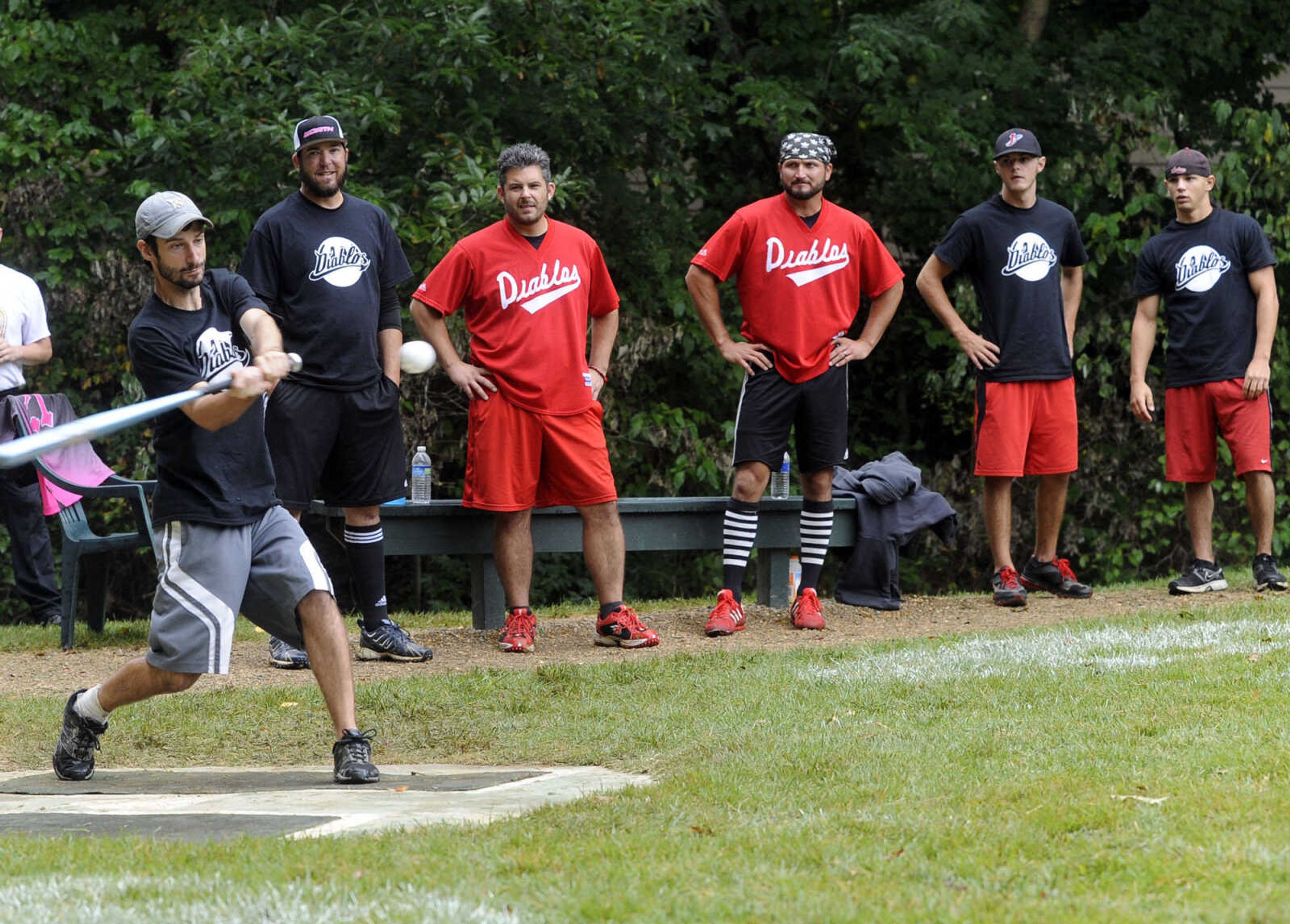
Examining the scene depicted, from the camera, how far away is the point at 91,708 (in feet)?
17.7

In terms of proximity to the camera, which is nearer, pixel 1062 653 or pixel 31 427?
pixel 1062 653

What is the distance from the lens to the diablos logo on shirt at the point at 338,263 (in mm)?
7145

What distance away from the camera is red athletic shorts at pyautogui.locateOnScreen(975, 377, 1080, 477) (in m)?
8.80

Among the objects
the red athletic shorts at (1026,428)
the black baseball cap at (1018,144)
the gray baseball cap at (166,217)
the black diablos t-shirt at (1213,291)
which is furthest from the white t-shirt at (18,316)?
the black diablos t-shirt at (1213,291)

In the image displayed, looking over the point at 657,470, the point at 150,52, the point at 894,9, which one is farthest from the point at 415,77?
the point at 894,9

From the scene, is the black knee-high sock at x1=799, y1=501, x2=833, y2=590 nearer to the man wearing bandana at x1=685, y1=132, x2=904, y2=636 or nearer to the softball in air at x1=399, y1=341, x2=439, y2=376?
the man wearing bandana at x1=685, y1=132, x2=904, y2=636

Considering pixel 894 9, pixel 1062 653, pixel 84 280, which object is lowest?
pixel 1062 653

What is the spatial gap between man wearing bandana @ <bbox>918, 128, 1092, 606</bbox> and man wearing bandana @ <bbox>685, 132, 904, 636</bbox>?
0.68 metres

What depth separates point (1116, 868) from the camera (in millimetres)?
3594

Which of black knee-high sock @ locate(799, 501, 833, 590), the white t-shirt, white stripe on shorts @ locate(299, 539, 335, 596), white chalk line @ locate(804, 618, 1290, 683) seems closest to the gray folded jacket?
black knee-high sock @ locate(799, 501, 833, 590)

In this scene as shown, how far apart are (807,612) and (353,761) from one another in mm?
3640

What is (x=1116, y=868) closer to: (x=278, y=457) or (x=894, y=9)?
(x=278, y=457)

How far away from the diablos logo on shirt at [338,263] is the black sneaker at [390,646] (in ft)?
5.05

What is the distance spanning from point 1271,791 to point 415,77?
26.9ft
